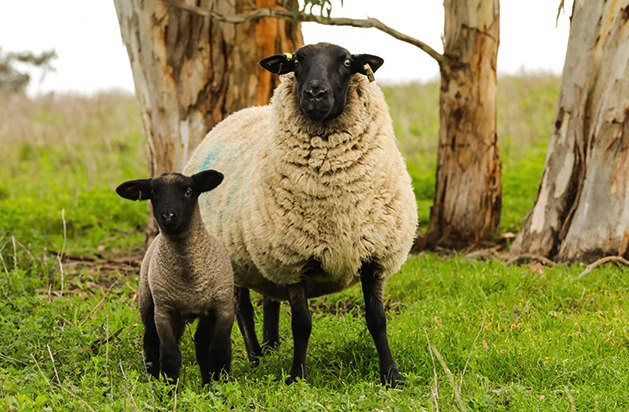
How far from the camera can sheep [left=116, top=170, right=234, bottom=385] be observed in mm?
4625

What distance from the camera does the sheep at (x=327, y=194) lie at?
4.82 m

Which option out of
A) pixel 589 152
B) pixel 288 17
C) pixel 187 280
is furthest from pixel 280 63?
pixel 589 152

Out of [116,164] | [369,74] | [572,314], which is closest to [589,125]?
[572,314]

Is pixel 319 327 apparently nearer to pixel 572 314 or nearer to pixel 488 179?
pixel 572 314

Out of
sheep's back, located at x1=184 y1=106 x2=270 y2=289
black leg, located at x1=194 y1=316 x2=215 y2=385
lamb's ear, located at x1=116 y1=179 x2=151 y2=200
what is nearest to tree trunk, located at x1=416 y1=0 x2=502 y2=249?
sheep's back, located at x1=184 y1=106 x2=270 y2=289

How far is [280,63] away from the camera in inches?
209

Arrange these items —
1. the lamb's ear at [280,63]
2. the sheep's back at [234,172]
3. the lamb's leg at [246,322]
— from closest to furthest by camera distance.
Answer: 1. the lamb's ear at [280,63]
2. the sheep's back at [234,172]
3. the lamb's leg at [246,322]

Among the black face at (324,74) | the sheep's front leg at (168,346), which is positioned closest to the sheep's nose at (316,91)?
the black face at (324,74)

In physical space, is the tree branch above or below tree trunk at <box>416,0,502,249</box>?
above

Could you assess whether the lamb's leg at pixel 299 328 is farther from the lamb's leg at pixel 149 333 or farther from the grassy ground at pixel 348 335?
the lamb's leg at pixel 149 333

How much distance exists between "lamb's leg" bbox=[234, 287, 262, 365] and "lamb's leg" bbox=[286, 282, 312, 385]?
0.99m

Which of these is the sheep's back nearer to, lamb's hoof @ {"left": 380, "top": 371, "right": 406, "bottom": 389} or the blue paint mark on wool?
the blue paint mark on wool

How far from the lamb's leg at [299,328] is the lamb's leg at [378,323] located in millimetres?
435

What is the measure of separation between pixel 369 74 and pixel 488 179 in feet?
12.5
